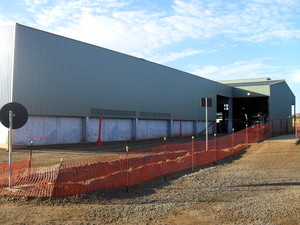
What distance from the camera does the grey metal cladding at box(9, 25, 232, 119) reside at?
76.7 feet

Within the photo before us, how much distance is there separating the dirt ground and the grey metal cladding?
52.4 feet

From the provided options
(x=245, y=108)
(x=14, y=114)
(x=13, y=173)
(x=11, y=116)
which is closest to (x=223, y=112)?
(x=245, y=108)

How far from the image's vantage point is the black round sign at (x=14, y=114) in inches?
360

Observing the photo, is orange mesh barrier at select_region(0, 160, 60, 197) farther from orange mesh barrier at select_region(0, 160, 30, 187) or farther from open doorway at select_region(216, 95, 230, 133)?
open doorway at select_region(216, 95, 230, 133)

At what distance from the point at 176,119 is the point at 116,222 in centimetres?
3435

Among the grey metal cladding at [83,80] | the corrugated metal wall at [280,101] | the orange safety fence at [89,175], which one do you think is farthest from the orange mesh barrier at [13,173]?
the corrugated metal wall at [280,101]

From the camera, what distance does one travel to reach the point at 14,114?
9.30 meters

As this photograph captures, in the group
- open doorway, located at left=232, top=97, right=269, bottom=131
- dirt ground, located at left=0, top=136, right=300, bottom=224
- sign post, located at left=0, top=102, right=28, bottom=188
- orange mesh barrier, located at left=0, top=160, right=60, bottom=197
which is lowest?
dirt ground, located at left=0, top=136, right=300, bottom=224

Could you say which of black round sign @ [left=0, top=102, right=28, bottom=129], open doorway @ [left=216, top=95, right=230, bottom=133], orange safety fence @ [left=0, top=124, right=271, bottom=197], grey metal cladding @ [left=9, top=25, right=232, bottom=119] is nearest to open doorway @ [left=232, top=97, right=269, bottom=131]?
open doorway @ [left=216, top=95, right=230, bottom=133]

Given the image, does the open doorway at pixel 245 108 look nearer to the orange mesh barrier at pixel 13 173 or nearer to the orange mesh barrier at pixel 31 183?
the orange mesh barrier at pixel 13 173

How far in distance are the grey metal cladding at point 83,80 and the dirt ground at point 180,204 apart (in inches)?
629

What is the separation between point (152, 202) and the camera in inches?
316

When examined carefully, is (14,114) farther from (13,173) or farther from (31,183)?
(13,173)

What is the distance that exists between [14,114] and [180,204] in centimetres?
545
